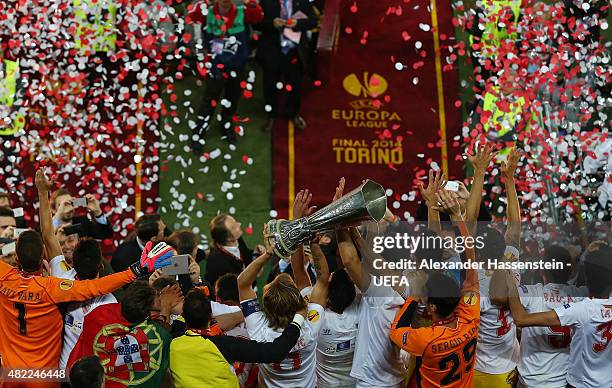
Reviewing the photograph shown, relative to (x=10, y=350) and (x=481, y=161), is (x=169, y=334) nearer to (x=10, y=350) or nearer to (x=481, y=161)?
(x=10, y=350)

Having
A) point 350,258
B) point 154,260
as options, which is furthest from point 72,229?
point 350,258

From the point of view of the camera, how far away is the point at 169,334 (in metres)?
5.25

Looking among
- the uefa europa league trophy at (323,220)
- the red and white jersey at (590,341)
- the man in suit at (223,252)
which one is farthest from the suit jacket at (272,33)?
the red and white jersey at (590,341)

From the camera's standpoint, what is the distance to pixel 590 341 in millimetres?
5914

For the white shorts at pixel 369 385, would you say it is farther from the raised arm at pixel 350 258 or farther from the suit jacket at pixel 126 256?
the suit jacket at pixel 126 256

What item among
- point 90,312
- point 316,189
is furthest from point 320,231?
point 316,189

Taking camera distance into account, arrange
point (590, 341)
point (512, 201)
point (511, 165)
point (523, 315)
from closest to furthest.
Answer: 1. point (523, 315)
2. point (590, 341)
3. point (511, 165)
4. point (512, 201)

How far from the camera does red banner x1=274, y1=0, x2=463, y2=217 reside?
10.8 meters

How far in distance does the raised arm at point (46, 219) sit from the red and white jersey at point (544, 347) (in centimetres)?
295

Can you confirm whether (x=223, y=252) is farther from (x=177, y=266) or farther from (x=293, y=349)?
(x=293, y=349)

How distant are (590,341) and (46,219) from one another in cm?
345

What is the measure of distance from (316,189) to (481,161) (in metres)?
4.76

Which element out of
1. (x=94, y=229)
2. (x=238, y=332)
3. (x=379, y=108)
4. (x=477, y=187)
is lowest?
(x=238, y=332)

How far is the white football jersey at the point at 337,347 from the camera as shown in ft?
19.5
